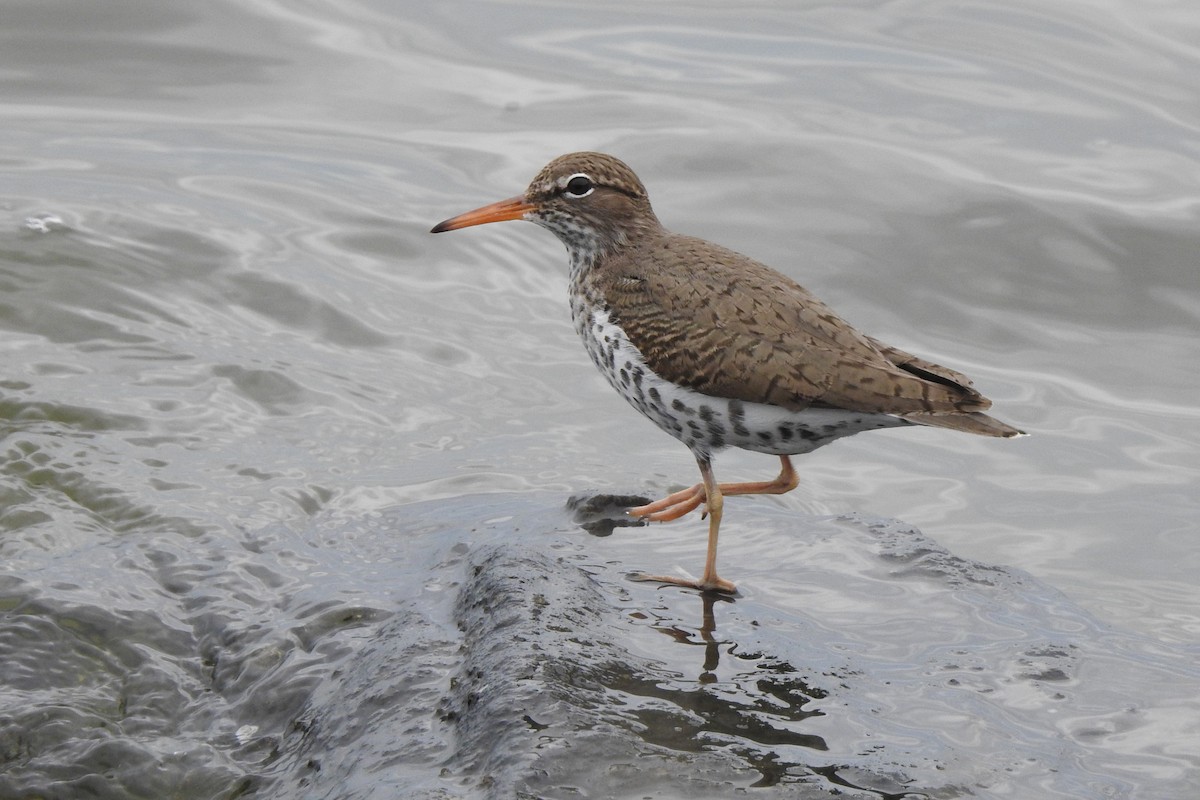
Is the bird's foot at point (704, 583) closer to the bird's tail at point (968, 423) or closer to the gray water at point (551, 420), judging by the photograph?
the gray water at point (551, 420)

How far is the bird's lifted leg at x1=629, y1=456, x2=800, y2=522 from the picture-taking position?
23.5 ft

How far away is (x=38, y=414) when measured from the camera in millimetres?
8273

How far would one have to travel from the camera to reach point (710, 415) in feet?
21.2

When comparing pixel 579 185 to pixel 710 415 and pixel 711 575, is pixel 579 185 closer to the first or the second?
pixel 710 415

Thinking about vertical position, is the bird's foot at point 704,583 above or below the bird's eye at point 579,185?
below

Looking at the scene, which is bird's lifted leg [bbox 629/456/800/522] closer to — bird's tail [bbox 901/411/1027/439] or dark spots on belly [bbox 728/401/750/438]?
dark spots on belly [bbox 728/401/750/438]

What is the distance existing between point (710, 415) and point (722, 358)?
31 centimetres

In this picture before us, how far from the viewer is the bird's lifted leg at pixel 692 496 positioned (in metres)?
7.17

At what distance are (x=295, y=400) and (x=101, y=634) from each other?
4030 mm

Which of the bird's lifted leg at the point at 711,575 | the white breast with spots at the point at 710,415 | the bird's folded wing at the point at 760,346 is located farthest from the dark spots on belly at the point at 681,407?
the bird's lifted leg at the point at 711,575

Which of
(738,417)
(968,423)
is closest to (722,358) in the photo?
(738,417)

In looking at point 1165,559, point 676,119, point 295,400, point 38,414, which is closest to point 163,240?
point 295,400

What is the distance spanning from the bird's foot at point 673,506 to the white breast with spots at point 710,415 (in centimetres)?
41

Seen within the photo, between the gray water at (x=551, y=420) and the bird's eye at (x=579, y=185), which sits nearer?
the gray water at (x=551, y=420)
